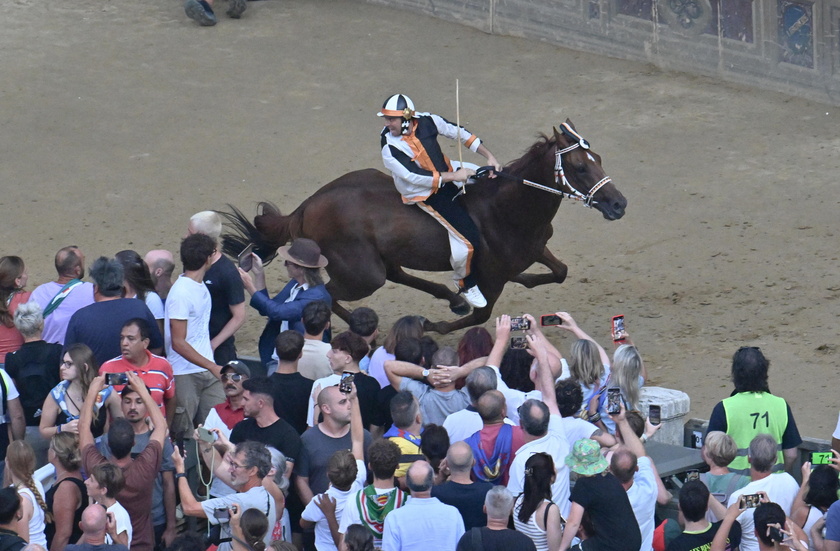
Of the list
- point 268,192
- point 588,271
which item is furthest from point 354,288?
point 268,192

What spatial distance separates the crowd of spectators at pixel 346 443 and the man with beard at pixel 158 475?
0.5 inches

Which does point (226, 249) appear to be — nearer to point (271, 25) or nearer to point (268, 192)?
point (268, 192)

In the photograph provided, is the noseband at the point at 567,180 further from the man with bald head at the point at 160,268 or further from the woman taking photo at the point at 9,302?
the woman taking photo at the point at 9,302

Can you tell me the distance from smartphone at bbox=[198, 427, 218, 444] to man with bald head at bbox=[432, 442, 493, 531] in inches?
50.0

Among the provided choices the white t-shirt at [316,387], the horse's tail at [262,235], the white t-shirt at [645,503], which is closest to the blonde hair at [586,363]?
the white t-shirt at [645,503]

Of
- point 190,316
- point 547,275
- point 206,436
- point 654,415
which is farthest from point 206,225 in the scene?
point 547,275

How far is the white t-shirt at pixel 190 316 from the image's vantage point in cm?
820

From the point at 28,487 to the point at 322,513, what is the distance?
1438mm

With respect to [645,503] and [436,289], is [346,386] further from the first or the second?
[436,289]

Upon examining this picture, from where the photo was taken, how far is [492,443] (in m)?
A: 6.86

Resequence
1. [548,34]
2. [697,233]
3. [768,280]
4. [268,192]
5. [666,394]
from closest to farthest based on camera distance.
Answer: [666,394] < [768,280] < [697,233] < [268,192] < [548,34]

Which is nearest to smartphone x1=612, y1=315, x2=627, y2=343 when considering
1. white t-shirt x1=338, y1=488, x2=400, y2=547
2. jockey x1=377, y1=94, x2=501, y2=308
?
white t-shirt x1=338, y1=488, x2=400, y2=547

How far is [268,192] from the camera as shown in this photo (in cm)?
1433

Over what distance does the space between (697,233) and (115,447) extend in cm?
783
